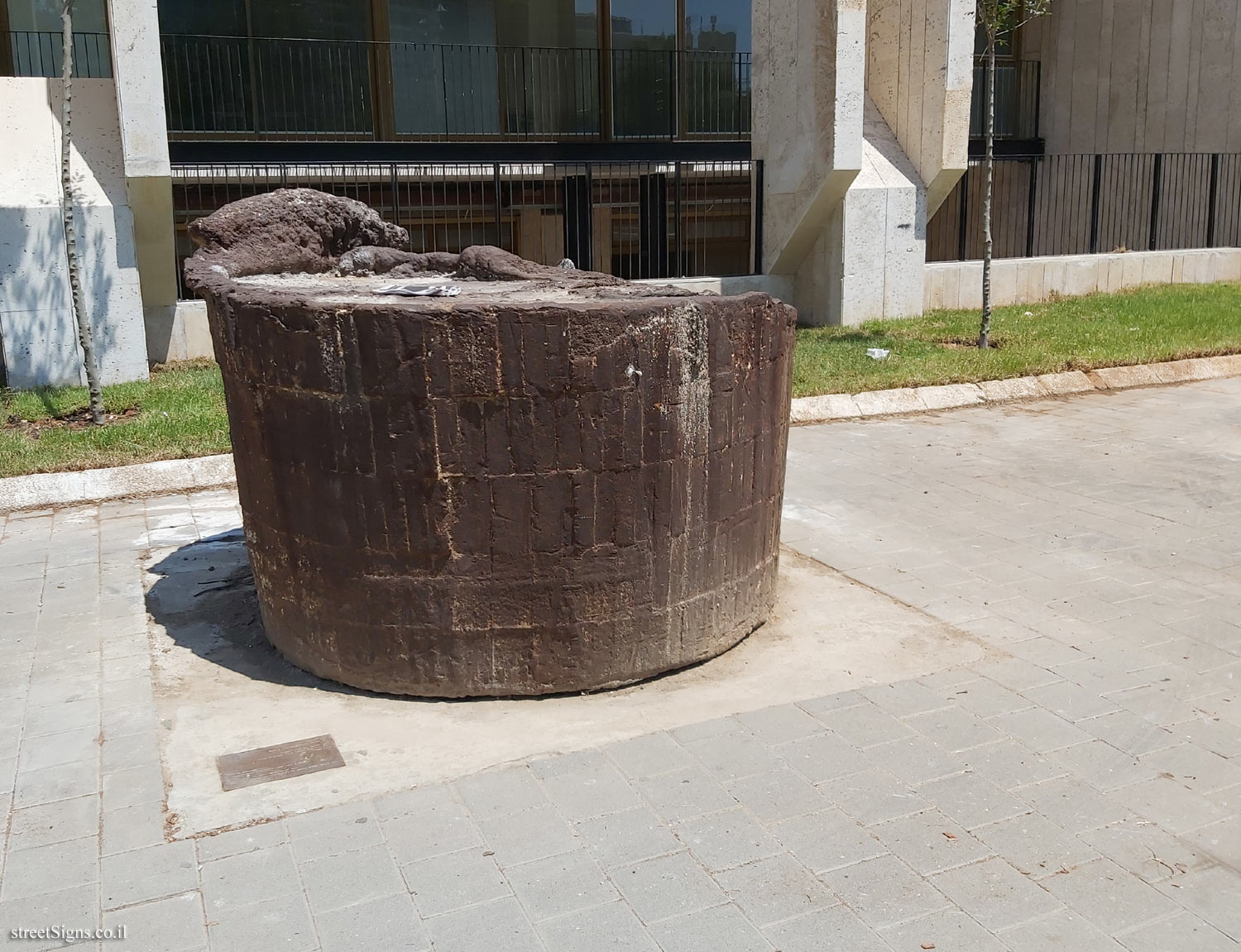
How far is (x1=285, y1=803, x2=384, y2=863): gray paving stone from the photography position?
3.29 metres

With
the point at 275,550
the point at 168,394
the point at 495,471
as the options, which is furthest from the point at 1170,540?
the point at 168,394

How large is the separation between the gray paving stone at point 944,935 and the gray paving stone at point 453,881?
103 centimetres

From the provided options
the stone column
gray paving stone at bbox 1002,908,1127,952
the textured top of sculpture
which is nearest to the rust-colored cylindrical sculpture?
the textured top of sculpture

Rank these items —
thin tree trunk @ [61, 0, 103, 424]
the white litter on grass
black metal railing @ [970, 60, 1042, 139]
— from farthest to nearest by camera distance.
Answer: black metal railing @ [970, 60, 1042, 139] → thin tree trunk @ [61, 0, 103, 424] → the white litter on grass

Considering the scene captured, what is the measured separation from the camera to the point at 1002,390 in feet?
33.6

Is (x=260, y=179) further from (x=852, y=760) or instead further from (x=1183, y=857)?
(x=1183, y=857)

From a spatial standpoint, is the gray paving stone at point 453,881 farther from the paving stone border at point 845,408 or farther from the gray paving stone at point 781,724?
the paving stone border at point 845,408

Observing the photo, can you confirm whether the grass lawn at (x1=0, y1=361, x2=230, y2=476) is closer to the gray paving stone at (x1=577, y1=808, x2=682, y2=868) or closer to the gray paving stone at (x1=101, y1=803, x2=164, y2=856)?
the gray paving stone at (x1=101, y1=803, x2=164, y2=856)

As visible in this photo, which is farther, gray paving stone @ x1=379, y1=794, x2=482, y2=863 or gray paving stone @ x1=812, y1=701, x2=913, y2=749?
gray paving stone @ x1=812, y1=701, x2=913, y2=749

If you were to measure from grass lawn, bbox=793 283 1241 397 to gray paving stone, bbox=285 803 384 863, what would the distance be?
6697 mm

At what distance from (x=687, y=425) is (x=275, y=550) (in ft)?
5.64

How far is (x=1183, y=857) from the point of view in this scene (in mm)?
3229

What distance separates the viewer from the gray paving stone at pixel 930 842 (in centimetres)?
321

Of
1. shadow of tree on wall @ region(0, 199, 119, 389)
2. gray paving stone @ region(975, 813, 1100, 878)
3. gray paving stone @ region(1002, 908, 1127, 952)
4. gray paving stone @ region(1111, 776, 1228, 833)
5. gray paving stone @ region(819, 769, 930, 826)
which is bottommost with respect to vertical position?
gray paving stone @ region(1002, 908, 1127, 952)
